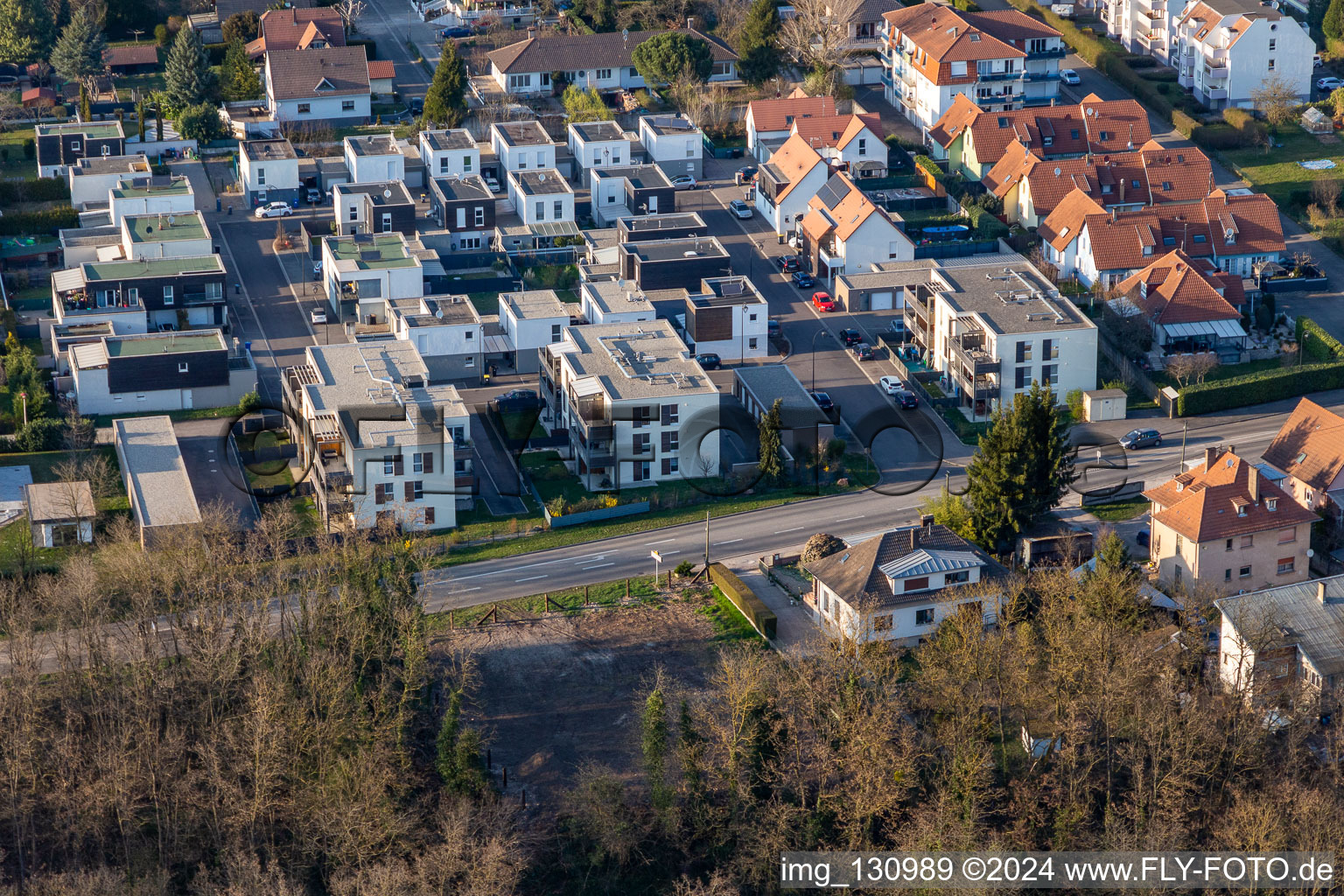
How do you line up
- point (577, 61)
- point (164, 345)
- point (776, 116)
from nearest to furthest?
point (164, 345) < point (776, 116) < point (577, 61)

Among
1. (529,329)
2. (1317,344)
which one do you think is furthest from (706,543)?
(1317,344)

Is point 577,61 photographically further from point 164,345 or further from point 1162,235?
point 164,345

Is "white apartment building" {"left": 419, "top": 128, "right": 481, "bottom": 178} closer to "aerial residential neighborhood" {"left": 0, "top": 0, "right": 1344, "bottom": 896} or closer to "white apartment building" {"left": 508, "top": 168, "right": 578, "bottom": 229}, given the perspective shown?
"aerial residential neighborhood" {"left": 0, "top": 0, "right": 1344, "bottom": 896}

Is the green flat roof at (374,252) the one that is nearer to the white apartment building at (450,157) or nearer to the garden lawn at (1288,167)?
the white apartment building at (450,157)

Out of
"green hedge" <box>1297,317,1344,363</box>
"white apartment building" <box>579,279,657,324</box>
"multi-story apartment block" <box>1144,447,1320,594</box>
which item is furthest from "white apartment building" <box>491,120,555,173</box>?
"multi-story apartment block" <box>1144,447,1320,594</box>

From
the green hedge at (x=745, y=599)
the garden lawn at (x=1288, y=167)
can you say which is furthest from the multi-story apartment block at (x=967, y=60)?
the green hedge at (x=745, y=599)

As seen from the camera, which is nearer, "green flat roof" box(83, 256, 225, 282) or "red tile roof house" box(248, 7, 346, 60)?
"green flat roof" box(83, 256, 225, 282)
